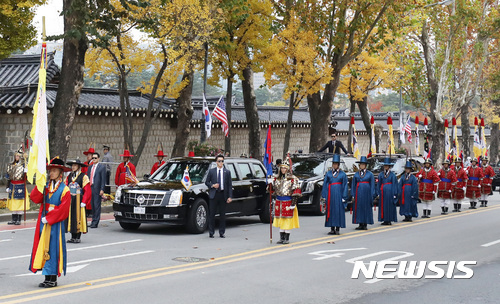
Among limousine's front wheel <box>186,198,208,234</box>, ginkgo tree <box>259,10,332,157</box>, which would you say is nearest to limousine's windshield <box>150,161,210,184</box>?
limousine's front wheel <box>186,198,208,234</box>

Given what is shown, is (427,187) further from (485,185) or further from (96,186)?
(96,186)

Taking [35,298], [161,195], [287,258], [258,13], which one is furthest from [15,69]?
[35,298]

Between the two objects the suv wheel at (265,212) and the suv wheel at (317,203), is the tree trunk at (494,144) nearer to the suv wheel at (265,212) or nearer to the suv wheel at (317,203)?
the suv wheel at (317,203)

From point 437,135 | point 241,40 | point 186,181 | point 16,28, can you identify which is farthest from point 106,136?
point 437,135

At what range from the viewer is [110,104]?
2994cm

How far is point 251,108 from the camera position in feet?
88.4

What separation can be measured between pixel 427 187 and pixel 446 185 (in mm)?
2098

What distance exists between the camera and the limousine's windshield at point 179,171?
1587 centimetres

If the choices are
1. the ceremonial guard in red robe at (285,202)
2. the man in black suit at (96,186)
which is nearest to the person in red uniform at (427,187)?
the ceremonial guard in red robe at (285,202)

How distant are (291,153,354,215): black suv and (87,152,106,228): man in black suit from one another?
6.43m

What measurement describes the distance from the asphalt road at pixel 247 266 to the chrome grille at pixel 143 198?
26.8 inches

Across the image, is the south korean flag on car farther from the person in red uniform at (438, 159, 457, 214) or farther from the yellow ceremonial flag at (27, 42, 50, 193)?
the person in red uniform at (438, 159, 457, 214)

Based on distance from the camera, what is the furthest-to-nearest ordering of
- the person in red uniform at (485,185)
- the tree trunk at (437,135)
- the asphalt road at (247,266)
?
the tree trunk at (437,135) < the person in red uniform at (485,185) < the asphalt road at (247,266)

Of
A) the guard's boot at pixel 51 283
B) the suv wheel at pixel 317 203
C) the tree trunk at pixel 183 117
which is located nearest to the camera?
the guard's boot at pixel 51 283
